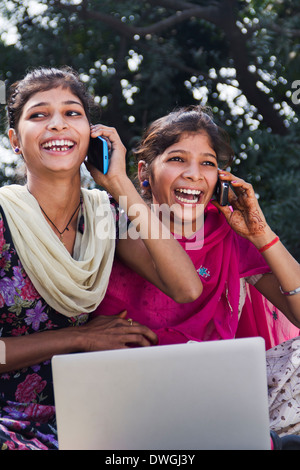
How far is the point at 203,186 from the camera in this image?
2457 mm

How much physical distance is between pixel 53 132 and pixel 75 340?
683 millimetres

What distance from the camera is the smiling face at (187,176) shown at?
8.05 feet

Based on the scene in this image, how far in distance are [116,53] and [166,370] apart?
14.4 feet

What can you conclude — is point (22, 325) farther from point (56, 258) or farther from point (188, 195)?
point (188, 195)

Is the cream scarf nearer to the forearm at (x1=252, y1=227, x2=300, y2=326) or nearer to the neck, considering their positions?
the neck

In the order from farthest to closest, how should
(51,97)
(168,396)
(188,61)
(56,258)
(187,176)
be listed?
(188,61) → (187,176) → (51,97) → (56,258) → (168,396)

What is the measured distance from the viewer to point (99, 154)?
230 centimetres

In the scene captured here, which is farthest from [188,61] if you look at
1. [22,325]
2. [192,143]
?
[22,325]

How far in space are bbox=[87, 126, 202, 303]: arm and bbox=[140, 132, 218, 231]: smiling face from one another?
8.2 inches

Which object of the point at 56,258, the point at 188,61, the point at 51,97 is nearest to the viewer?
the point at 56,258

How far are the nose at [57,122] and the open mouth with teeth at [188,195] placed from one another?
48 cm

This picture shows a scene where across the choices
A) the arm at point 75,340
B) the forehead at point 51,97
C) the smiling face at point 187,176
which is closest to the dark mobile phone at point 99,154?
the forehead at point 51,97

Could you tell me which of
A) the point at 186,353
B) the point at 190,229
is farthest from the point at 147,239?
the point at 186,353

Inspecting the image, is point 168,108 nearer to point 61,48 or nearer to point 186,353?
point 61,48
